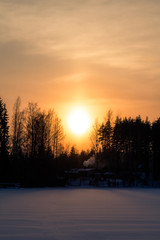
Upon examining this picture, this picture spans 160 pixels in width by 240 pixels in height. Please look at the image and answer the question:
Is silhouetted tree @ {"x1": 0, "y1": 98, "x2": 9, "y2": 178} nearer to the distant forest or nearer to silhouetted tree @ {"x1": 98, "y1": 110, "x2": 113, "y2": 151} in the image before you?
the distant forest

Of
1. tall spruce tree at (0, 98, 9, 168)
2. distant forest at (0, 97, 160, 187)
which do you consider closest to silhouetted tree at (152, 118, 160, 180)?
distant forest at (0, 97, 160, 187)

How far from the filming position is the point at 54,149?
232 ft

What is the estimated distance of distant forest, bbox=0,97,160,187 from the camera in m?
48.0

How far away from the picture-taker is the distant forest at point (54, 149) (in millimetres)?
48000

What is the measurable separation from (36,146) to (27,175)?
17.7 metres

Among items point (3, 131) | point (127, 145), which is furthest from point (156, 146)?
point (3, 131)

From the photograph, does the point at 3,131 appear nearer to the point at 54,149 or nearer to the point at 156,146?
the point at 54,149

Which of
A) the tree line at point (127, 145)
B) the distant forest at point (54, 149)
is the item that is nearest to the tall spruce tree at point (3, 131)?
the distant forest at point (54, 149)

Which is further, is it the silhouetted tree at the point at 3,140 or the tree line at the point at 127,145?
the tree line at the point at 127,145

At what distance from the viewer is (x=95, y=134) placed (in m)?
73.4

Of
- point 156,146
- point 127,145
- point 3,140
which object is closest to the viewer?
point 3,140

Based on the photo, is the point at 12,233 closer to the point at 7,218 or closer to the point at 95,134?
the point at 7,218

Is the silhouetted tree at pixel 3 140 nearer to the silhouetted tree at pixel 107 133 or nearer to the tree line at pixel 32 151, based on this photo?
the tree line at pixel 32 151

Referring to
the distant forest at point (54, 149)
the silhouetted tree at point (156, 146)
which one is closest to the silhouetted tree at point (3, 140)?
the distant forest at point (54, 149)
